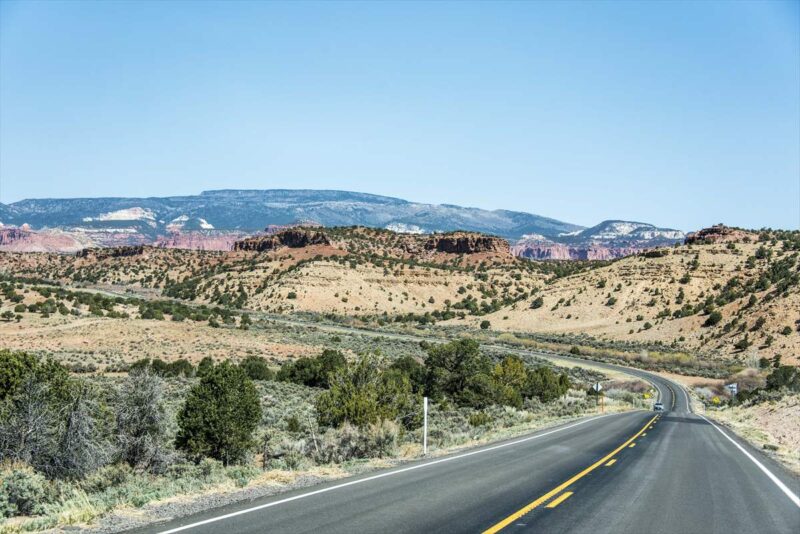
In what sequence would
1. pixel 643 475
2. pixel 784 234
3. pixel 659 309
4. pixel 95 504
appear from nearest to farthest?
1. pixel 95 504
2. pixel 643 475
3. pixel 659 309
4. pixel 784 234

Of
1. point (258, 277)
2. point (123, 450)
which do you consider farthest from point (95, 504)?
point (258, 277)

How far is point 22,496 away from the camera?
1184 centimetres

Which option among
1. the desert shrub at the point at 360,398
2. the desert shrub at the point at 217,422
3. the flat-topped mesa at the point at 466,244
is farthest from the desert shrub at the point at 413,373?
the flat-topped mesa at the point at 466,244

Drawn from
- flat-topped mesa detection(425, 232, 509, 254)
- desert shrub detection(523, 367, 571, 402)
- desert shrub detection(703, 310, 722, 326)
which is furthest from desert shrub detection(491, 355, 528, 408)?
flat-topped mesa detection(425, 232, 509, 254)

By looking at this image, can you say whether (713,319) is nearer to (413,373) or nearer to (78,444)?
(413,373)

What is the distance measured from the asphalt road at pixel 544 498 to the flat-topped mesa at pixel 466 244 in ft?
443

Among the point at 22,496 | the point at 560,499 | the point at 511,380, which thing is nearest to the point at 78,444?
the point at 22,496

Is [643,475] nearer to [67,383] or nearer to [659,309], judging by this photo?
[67,383]

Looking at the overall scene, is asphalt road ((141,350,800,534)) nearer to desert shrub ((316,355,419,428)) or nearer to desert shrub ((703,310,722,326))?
desert shrub ((316,355,419,428))

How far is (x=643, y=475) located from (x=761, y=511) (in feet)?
11.4

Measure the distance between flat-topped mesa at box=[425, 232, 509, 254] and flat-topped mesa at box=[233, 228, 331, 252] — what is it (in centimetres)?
2683

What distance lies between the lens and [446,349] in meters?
37.9

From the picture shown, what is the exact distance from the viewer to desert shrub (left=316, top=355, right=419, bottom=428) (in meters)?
21.7

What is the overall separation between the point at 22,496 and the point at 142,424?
741 centimetres
